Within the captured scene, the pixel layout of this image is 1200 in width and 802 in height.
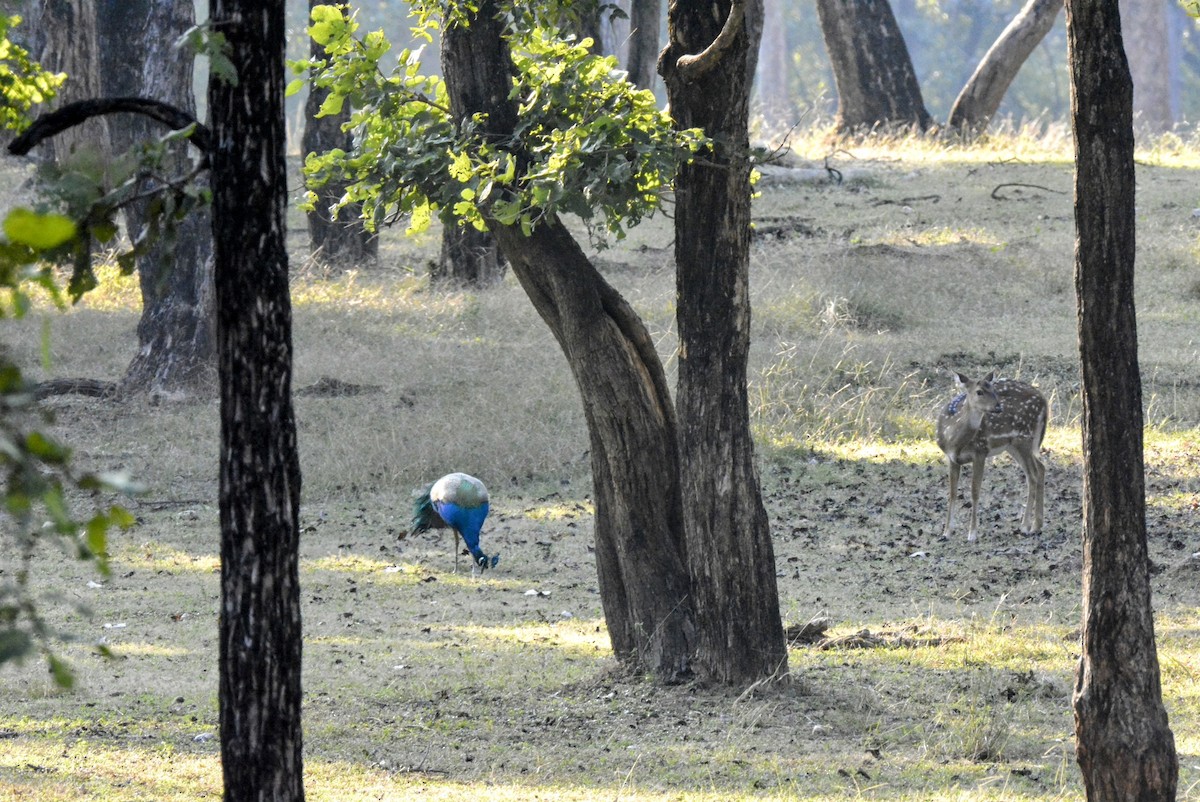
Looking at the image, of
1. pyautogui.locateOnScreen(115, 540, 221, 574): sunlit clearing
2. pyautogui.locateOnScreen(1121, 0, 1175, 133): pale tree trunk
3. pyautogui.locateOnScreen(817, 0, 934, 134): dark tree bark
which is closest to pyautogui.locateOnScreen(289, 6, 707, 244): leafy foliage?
pyautogui.locateOnScreen(115, 540, 221, 574): sunlit clearing

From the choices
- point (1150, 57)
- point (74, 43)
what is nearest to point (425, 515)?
point (74, 43)

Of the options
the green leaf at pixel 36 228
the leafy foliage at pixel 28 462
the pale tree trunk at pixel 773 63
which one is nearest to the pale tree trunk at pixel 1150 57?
the pale tree trunk at pixel 773 63

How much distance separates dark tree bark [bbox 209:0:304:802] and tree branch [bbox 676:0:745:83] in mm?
3356

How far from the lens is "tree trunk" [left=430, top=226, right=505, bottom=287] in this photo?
20.2 m

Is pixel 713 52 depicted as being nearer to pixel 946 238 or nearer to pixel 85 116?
pixel 85 116

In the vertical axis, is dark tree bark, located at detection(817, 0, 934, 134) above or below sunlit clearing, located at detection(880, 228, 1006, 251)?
above

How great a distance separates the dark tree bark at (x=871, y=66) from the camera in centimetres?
2861

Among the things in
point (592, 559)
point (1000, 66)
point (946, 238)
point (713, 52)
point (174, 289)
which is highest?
point (1000, 66)

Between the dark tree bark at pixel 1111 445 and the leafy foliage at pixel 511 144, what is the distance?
6.20 ft

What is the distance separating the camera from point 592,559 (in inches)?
460

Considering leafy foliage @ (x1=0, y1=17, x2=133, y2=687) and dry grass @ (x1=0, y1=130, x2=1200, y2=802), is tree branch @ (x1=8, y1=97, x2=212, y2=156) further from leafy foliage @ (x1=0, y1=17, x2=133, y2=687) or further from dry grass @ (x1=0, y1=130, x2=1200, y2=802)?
dry grass @ (x1=0, y1=130, x2=1200, y2=802)

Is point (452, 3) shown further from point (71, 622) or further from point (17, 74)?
point (71, 622)

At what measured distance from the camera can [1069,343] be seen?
54.7 feet

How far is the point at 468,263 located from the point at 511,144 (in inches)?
513
